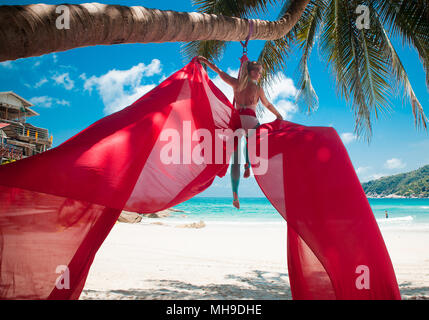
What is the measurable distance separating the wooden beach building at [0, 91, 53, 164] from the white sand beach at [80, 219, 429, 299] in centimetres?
2164

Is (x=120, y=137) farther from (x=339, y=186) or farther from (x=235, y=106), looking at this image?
(x=339, y=186)

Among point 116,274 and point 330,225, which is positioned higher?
point 330,225

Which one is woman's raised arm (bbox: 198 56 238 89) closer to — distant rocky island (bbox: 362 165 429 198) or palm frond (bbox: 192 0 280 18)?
palm frond (bbox: 192 0 280 18)

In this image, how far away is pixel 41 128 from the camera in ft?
92.5

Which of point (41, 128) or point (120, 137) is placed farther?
point (41, 128)

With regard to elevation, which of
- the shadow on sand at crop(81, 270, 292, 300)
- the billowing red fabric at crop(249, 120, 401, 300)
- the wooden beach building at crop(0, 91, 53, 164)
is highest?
the wooden beach building at crop(0, 91, 53, 164)

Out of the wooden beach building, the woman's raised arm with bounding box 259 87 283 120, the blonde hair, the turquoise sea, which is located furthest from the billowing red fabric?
the wooden beach building

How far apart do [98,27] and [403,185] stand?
7489cm

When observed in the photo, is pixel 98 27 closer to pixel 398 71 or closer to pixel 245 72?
pixel 245 72

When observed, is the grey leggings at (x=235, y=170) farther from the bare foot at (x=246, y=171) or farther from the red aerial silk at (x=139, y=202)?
the red aerial silk at (x=139, y=202)

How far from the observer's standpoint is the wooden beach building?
2441cm

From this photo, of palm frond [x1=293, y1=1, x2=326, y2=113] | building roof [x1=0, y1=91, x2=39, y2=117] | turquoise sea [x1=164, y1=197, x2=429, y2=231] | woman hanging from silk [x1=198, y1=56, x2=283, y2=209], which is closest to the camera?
woman hanging from silk [x1=198, y1=56, x2=283, y2=209]
